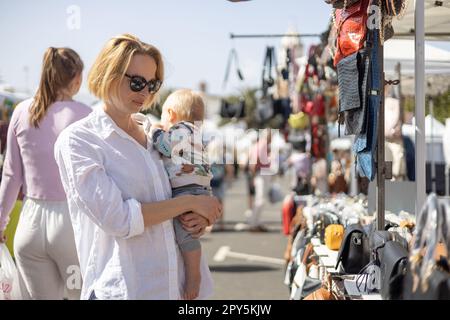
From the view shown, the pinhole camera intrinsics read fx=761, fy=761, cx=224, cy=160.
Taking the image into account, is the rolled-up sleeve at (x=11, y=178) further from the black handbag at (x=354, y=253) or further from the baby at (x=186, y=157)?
the black handbag at (x=354, y=253)

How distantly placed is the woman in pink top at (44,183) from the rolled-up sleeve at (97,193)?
4.05ft

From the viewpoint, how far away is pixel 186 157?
278 cm

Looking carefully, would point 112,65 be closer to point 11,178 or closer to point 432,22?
point 11,178

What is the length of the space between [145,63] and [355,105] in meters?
1.44

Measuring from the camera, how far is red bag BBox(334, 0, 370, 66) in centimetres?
374

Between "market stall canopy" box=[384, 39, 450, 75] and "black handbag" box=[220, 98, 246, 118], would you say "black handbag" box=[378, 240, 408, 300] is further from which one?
"black handbag" box=[220, 98, 246, 118]

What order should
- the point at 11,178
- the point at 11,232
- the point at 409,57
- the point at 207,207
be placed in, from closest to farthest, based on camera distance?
the point at 207,207
the point at 11,178
the point at 11,232
the point at 409,57

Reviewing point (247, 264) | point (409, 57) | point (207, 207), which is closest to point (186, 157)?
point (207, 207)

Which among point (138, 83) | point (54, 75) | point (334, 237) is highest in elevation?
point (54, 75)

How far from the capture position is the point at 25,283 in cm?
376

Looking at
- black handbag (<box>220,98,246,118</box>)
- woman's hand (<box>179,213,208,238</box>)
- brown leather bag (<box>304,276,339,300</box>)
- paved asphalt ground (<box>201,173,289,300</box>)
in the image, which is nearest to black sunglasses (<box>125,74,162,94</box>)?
woman's hand (<box>179,213,208,238</box>)

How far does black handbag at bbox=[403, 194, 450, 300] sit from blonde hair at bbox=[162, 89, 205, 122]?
94 centimetres

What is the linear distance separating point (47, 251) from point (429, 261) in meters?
1.92

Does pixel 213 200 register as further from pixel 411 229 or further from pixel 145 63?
pixel 411 229
